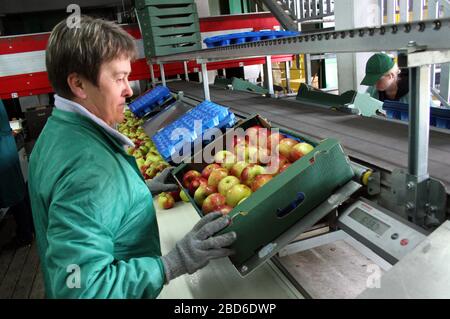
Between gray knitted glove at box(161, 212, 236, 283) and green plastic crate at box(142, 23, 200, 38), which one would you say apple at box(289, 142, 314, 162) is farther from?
green plastic crate at box(142, 23, 200, 38)

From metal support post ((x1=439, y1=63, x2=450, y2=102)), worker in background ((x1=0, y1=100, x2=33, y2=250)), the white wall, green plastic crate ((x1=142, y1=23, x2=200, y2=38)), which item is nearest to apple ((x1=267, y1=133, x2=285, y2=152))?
the white wall

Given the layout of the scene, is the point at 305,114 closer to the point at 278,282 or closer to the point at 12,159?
the point at 278,282

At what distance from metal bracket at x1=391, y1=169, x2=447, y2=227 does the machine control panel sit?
0.13 feet

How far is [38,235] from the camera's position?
1335mm

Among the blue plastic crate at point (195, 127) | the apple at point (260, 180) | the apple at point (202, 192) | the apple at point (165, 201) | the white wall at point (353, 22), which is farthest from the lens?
the white wall at point (353, 22)

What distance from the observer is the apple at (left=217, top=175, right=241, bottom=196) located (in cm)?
173

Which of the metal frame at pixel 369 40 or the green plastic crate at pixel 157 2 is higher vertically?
the green plastic crate at pixel 157 2

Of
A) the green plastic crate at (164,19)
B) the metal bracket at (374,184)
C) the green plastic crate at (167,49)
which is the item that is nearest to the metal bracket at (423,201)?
the metal bracket at (374,184)

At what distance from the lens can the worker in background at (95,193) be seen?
984 millimetres

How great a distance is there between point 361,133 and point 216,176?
80 cm

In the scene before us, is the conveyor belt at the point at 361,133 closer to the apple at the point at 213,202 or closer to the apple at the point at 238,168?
the apple at the point at 238,168

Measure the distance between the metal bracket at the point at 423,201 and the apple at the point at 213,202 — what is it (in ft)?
2.54

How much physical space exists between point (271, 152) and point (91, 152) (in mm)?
1000
